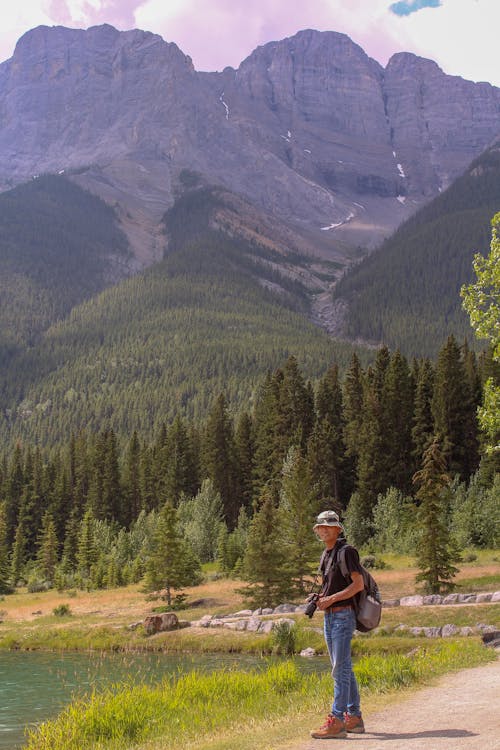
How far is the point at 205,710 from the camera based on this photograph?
14.9 m

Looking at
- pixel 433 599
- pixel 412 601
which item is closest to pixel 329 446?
pixel 412 601

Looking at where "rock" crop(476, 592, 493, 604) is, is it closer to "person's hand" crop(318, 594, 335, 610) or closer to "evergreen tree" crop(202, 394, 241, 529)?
"person's hand" crop(318, 594, 335, 610)

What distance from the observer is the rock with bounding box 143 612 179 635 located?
4975 centimetres

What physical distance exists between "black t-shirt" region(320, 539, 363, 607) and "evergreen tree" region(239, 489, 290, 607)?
40.7 metres

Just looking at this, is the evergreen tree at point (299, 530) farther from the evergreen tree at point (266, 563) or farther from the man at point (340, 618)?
the man at point (340, 618)

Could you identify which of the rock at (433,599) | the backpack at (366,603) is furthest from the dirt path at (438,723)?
the rock at (433,599)

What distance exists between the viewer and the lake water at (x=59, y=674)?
80.3 feet

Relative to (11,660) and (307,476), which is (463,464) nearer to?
(307,476)

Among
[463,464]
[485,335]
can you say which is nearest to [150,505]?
[463,464]

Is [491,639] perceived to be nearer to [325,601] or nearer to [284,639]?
[284,639]

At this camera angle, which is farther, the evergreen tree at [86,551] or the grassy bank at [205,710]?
the evergreen tree at [86,551]

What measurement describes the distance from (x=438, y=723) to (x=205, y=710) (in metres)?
4.72

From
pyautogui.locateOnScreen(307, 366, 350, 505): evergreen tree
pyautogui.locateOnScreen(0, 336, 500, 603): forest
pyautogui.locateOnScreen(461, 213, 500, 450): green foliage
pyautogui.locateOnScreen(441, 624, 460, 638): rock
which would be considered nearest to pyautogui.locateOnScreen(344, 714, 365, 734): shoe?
pyautogui.locateOnScreen(461, 213, 500, 450): green foliage

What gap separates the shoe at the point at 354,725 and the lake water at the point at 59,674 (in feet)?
25.3
